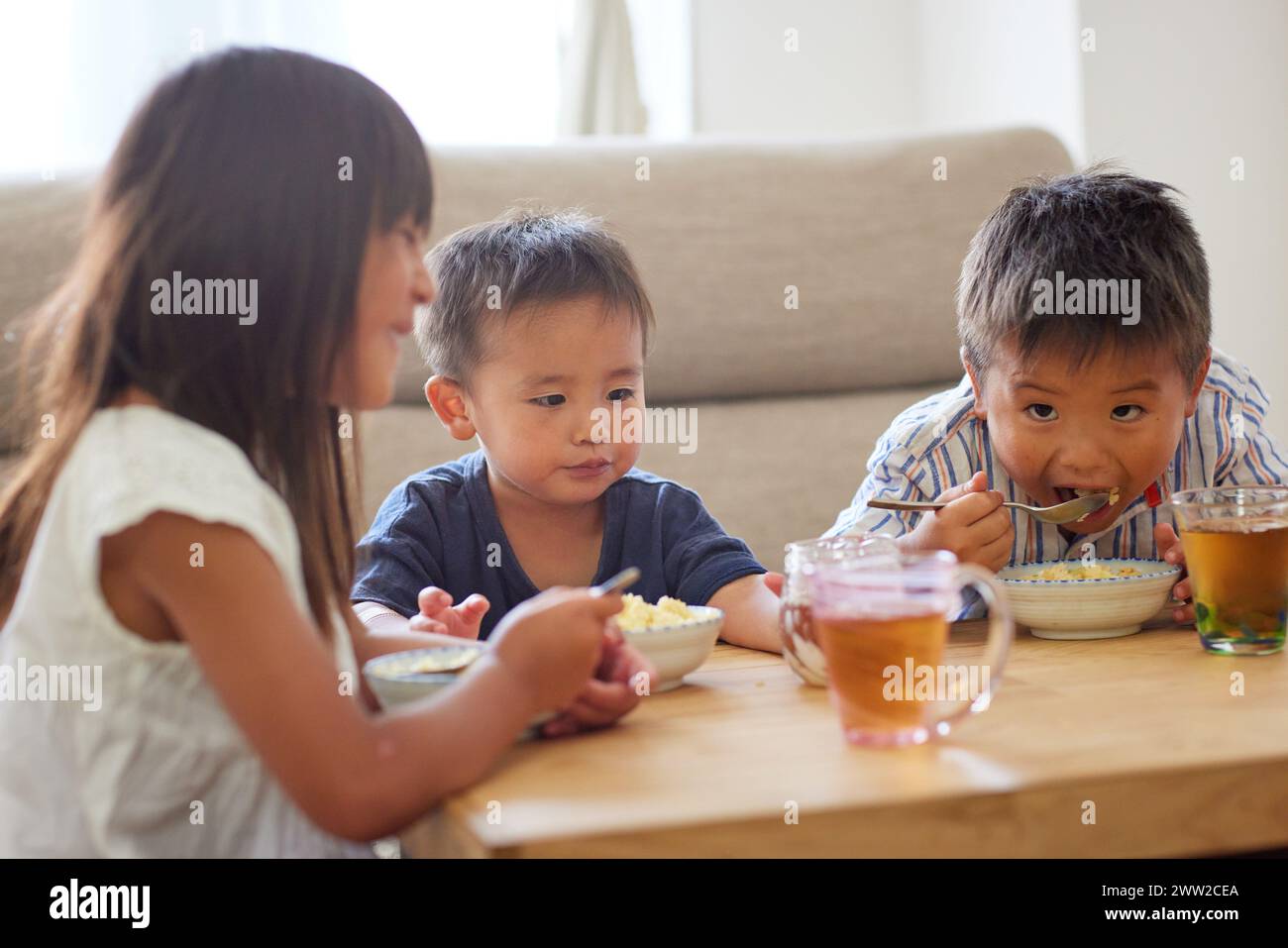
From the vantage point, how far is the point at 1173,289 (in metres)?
1.32

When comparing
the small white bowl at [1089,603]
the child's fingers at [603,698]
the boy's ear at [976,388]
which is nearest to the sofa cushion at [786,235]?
the boy's ear at [976,388]

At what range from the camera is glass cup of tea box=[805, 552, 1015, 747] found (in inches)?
30.9

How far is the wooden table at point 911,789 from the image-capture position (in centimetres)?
66

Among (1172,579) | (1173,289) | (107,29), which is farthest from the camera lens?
(107,29)

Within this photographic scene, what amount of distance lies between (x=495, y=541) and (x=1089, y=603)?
68 centimetres

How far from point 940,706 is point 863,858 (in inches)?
7.8

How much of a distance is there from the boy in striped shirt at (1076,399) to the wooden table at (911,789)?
446 mm

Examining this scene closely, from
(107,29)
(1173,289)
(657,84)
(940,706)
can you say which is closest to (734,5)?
(657,84)

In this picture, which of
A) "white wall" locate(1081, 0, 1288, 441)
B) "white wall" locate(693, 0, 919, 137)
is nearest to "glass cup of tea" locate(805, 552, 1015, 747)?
Answer: "white wall" locate(1081, 0, 1288, 441)

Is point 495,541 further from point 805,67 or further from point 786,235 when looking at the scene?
point 805,67

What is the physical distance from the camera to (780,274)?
2209mm

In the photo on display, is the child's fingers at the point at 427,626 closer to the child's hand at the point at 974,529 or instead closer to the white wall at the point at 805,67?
the child's hand at the point at 974,529
